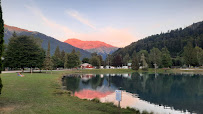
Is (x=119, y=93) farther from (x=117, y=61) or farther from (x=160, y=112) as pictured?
(x=117, y=61)

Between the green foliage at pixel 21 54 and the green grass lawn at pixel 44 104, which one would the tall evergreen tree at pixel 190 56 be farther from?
the green grass lawn at pixel 44 104

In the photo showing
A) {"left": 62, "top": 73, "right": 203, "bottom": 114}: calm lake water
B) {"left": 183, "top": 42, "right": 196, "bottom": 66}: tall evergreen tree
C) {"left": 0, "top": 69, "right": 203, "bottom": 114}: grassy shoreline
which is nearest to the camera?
{"left": 0, "top": 69, "right": 203, "bottom": 114}: grassy shoreline

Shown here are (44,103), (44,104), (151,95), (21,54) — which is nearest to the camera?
(44,104)

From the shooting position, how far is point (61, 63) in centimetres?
13650

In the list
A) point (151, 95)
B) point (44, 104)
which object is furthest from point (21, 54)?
point (44, 104)

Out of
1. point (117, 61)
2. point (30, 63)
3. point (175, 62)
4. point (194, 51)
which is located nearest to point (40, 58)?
point (30, 63)

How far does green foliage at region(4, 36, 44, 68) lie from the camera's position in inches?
2606

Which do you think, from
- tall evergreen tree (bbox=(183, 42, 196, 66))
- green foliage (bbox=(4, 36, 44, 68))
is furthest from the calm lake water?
tall evergreen tree (bbox=(183, 42, 196, 66))

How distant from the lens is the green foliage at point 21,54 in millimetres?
66188

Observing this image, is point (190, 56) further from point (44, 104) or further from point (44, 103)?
point (44, 104)

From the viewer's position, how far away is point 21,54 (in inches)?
2596

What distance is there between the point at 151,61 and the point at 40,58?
10267cm

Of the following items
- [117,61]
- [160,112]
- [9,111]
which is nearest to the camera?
[9,111]

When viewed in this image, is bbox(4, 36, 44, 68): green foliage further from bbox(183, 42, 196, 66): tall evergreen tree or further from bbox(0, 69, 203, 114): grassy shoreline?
bbox(183, 42, 196, 66): tall evergreen tree
